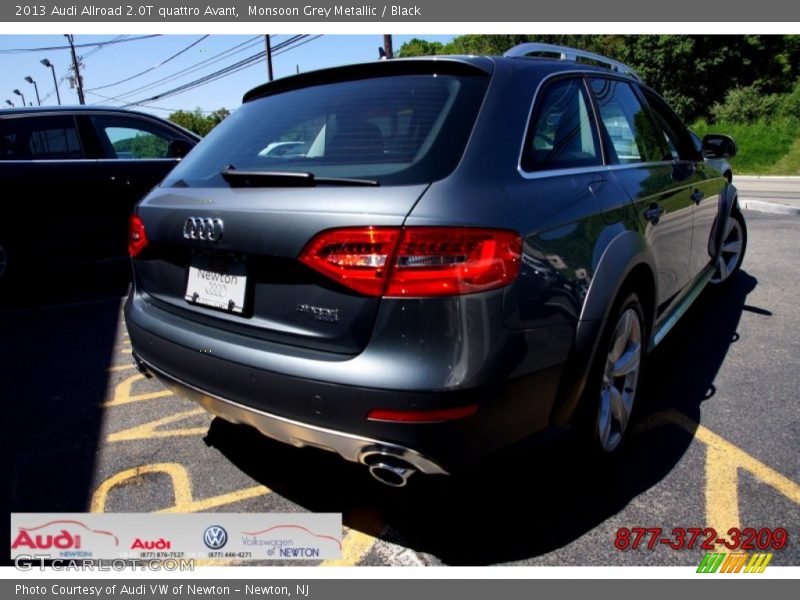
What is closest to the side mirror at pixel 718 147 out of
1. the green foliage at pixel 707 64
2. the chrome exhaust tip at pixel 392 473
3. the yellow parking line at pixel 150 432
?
the chrome exhaust tip at pixel 392 473

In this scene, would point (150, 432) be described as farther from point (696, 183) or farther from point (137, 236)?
point (696, 183)

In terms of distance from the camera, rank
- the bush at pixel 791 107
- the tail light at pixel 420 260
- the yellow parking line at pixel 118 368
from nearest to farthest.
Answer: the tail light at pixel 420 260, the yellow parking line at pixel 118 368, the bush at pixel 791 107

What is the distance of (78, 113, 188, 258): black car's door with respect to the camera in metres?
5.37

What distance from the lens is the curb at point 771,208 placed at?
9344 mm

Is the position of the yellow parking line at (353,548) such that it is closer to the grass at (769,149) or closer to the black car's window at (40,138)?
the black car's window at (40,138)

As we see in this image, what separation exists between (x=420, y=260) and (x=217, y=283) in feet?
2.64

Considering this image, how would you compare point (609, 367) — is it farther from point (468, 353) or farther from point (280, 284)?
point (280, 284)

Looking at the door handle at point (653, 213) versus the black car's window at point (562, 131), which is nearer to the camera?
the black car's window at point (562, 131)

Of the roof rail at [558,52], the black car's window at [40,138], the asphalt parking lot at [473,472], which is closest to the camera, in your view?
the asphalt parking lot at [473,472]

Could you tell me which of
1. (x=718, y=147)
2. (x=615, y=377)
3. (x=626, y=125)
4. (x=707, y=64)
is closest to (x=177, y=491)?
(x=615, y=377)

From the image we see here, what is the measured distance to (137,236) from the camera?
93.2 inches

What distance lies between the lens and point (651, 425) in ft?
9.11

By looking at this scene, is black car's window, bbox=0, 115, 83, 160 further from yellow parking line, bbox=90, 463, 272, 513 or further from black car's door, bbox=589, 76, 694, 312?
black car's door, bbox=589, 76, 694, 312

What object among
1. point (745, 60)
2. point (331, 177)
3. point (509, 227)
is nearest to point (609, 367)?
point (509, 227)
